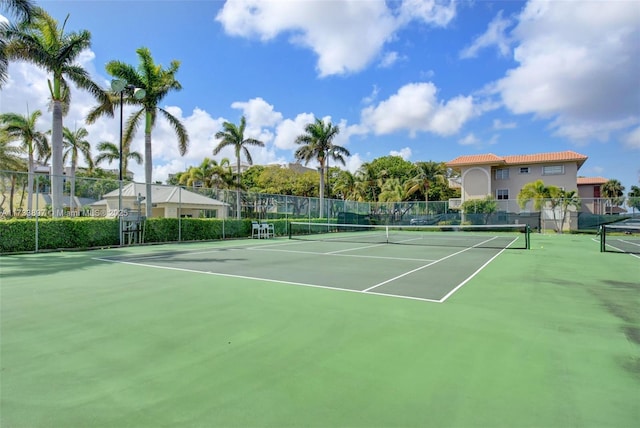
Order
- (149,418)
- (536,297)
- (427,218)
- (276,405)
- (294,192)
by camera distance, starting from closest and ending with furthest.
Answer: (149,418), (276,405), (536,297), (427,218), (294,192)

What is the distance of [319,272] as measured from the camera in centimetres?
902

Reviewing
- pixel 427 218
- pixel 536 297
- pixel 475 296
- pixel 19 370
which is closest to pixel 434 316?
pixel 475 296

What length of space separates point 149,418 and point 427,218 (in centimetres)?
3580

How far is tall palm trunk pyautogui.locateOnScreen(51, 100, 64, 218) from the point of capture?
48.9 feet

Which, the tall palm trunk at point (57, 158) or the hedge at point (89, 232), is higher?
the tall palm trunk at point (57, 158)

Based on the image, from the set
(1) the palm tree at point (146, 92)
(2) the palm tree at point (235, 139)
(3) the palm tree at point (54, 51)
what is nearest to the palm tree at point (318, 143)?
(2) the palm tree at point (235, 139)

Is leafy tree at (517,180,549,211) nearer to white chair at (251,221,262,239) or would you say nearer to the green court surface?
white chair at (251,221,262,239)

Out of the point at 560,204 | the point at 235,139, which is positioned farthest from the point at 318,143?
the point at 560,204

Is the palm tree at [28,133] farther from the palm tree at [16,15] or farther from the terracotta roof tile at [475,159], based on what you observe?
the terracotta roof tile at [475,159]

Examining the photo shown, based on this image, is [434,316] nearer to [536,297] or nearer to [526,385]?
[526,385]

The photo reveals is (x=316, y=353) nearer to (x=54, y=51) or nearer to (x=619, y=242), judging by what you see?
(x=54, y=51)

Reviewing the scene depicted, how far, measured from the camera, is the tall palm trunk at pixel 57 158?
14913 millimetres

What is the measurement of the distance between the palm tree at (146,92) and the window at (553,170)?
3608cm

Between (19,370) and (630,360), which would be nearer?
(19,370)
